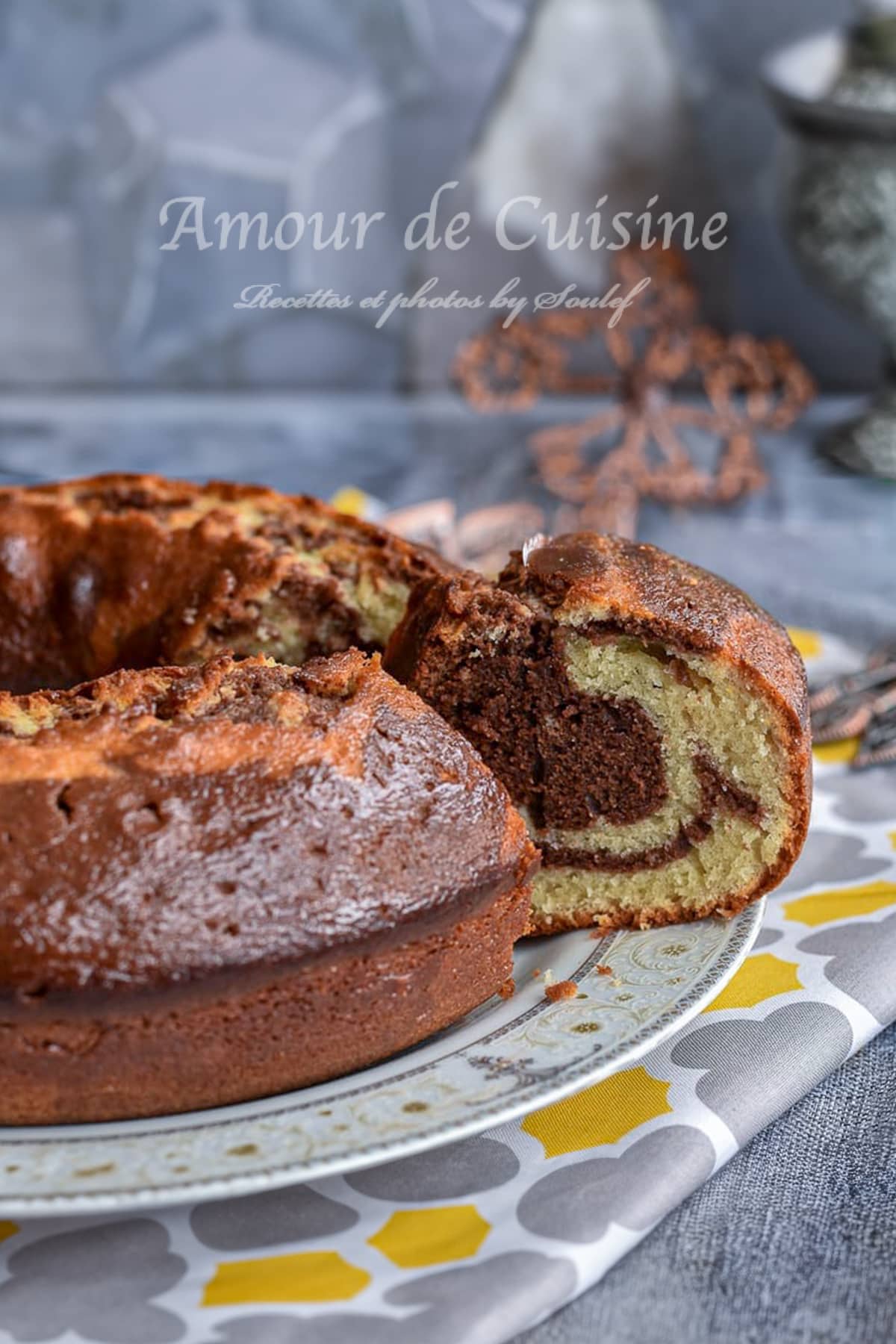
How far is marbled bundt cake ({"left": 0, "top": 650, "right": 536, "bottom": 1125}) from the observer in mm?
1752

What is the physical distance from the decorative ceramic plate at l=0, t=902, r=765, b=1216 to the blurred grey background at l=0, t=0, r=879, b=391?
3.86m

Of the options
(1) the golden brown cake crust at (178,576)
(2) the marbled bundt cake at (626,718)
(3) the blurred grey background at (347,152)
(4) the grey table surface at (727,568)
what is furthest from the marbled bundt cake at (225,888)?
(3) the blurred grey background at (347,152)

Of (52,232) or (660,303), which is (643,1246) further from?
(52,232)

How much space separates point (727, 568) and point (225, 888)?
9.44 ft

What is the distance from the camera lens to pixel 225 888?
70.5 inches

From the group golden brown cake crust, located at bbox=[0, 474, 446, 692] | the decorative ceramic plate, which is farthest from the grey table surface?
golden brown cake crust, located at bbox=[0, 474, 446, 692]

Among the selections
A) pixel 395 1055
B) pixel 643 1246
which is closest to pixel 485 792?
pixel 395 1055

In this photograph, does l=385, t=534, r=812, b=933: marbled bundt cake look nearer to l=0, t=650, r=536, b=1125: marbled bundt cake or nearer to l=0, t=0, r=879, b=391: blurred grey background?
l=0, t=650, r=536, b=1125: marbled bundt cake

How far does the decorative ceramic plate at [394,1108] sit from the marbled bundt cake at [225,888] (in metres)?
0.06

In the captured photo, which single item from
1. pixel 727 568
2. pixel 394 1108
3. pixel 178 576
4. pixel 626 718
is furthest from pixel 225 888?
pixel 727 568

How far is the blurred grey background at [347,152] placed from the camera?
5391mm

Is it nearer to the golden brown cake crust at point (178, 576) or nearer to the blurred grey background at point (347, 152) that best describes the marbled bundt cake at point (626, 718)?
the golden brown cake crust at point (178, 576)

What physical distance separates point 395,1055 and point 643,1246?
0.39 meters

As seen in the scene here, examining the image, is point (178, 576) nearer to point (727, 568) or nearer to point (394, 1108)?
point (394, 1108)
